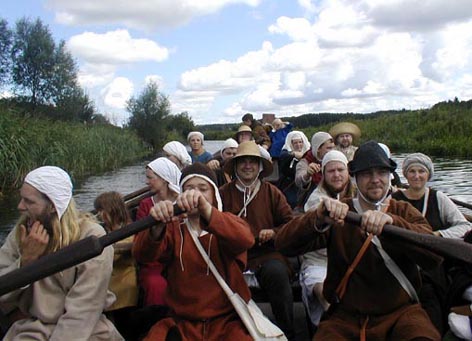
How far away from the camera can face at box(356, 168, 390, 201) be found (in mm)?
2789

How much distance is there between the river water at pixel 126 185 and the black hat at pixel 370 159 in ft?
25.7

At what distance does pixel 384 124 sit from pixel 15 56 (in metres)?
23.8

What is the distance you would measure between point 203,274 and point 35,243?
0.89 meters

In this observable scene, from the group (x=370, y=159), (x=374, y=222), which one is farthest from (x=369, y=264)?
(x=370, y=159)

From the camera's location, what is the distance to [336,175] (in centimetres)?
412

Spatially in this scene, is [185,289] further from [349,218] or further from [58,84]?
[58,84]

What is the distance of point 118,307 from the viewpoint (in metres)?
3.35

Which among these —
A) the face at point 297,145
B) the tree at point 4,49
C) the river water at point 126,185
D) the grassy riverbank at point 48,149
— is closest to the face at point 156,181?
the face at point 297,145

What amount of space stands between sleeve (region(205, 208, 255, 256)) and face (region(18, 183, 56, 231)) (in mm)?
839

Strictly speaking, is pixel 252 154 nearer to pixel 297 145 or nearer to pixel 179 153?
pixel 179 153

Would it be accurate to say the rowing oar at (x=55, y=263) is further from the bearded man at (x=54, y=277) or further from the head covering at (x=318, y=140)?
the head covering at (x=318, y=140)

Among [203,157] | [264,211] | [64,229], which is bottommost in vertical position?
[264,211]

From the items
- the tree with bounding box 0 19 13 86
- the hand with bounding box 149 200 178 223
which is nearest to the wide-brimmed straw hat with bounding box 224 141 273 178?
the hand with bounding box 149 200 178 223

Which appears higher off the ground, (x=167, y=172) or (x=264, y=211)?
(x=167, y=172)
